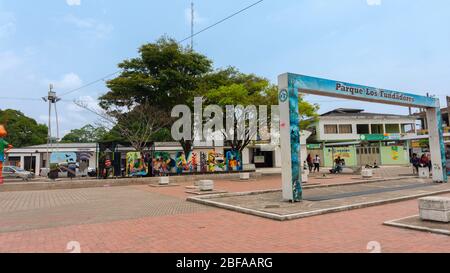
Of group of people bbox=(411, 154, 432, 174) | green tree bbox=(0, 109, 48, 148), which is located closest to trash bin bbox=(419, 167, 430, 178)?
group of people bbox=(411, 154, 432, 174)

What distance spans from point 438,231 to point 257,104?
18577 mm

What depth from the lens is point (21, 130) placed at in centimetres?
4950

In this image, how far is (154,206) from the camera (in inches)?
417

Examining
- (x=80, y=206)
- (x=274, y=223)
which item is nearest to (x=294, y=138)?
(x=274, y=223)

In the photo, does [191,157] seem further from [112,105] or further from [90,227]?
[90,227]

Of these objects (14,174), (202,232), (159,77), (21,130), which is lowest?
(202,232)

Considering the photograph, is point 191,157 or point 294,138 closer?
point 294,138

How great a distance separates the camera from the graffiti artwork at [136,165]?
21.8 m

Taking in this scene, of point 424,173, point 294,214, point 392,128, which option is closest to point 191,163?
point 424,173

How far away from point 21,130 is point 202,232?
53342 mm

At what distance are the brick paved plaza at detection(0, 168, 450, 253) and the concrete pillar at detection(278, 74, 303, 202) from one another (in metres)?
2.31

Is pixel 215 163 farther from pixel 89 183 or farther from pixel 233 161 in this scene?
pixel 89 183
